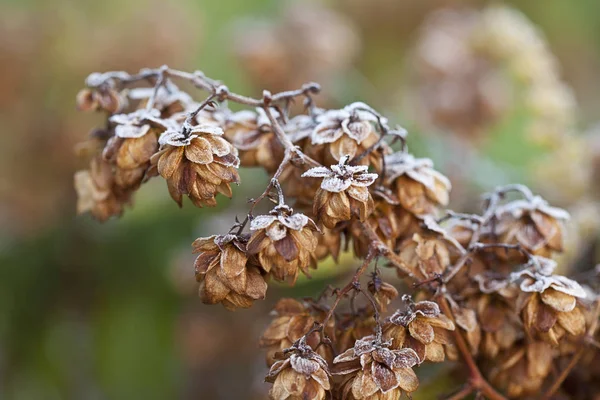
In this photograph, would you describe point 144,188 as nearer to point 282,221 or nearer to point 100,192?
point 100,192

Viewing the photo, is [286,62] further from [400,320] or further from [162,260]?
[400,320]

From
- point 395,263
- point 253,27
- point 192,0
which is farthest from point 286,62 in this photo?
point 192,0

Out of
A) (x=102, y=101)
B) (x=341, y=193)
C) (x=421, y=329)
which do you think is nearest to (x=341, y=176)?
(x=341, y=193)

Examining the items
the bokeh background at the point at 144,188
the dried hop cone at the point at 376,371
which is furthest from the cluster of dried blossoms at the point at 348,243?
the bokeh background at the point at 144,188

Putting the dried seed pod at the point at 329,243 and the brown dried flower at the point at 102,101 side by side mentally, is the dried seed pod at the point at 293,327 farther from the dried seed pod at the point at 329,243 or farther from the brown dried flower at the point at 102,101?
the brown dried flower at the point at 102,101

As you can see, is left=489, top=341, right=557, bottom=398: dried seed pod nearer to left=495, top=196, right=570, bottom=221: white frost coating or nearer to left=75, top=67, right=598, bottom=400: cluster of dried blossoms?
left=75, top=67, right=598, bottom=400: cluster of dried blossoms

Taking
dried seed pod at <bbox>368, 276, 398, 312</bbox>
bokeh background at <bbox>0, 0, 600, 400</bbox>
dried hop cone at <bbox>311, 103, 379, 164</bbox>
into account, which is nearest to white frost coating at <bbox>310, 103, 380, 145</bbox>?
dried hop cone at <bbox>311, 103, 379, 164</bbox>
